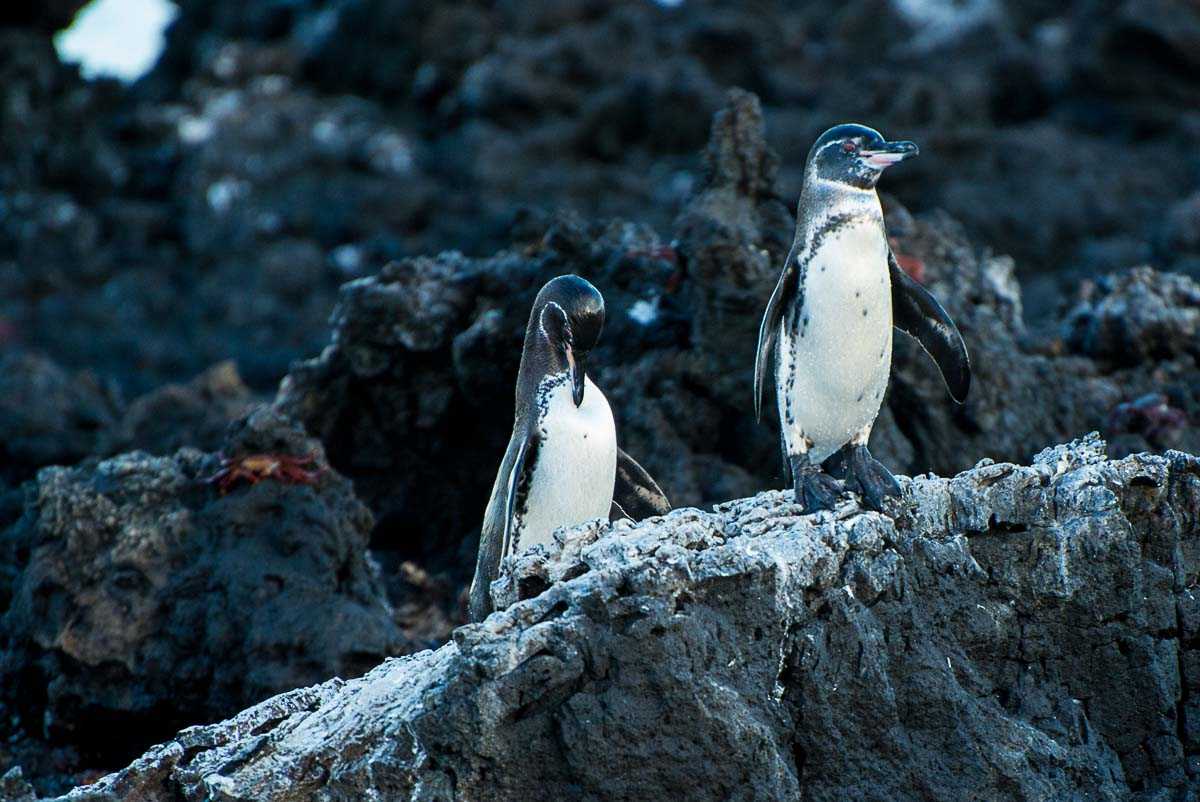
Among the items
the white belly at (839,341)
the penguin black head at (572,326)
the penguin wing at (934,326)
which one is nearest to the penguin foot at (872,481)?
the white belly at (839,341)

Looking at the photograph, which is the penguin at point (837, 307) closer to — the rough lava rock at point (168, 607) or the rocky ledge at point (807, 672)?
the rocky ledge at point (807, 672)

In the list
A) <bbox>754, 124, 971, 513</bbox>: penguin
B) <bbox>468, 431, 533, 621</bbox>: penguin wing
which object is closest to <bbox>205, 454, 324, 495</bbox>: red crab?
<bbox>468, 431, 533, 621</bbox>: penguin wing

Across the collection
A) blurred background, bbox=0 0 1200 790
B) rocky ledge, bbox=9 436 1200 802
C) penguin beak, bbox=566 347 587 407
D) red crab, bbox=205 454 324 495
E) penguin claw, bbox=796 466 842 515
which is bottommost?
rocky ledge, bbox=9 436 1200 802

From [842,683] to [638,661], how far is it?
0.80m

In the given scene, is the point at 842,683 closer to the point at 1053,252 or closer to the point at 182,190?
the point at 1053,252

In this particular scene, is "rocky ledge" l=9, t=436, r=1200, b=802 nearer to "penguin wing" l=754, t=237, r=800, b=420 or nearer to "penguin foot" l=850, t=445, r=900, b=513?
"penguin foot" l=850, t=445, r=900, b=513

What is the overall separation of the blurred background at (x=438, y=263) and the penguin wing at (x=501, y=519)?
151 centimetres

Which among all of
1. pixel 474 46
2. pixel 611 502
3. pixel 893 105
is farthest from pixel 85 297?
pixel 611 502

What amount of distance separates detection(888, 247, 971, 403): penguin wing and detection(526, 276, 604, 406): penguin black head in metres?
1.38

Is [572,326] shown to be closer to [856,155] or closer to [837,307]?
[837,307]

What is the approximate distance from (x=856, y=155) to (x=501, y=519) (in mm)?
2230

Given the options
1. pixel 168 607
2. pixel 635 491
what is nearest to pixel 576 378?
pixel 635 491

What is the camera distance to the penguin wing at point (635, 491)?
25.0 ft

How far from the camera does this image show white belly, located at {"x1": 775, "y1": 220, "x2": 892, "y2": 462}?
6.70 m
